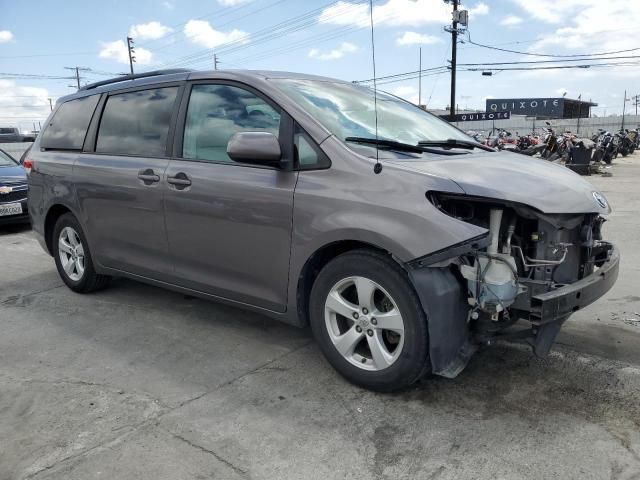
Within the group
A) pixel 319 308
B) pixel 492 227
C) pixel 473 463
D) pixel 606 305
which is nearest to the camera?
pixel 473 463

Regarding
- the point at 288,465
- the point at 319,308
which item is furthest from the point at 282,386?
the point at 288,465

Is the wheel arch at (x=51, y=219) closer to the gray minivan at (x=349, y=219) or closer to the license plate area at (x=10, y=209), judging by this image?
the gray minivan at (x=349, y=219)

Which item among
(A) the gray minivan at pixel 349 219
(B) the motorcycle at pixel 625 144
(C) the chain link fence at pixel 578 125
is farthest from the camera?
(C) the chain link fence at pixel 578 125

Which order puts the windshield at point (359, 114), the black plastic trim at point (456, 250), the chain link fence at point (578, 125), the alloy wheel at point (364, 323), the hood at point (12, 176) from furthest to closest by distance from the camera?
1. the chain link fence at point (578, 125)
2. the hood at point (12, 176)
3. the windshield at point (359, 114)
4. the alloy wheel at point (364, 323)
5. the black plastic trim at point (456, 250)

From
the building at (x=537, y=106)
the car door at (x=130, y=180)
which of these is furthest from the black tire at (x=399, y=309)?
the building at (x=537, y=106)

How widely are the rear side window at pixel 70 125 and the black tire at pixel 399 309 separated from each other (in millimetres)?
2894

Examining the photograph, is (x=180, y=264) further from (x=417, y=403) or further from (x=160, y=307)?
(x=417, y=403)

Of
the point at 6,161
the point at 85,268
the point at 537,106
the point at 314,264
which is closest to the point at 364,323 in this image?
the point at 314,264

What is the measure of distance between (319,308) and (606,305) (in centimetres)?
272

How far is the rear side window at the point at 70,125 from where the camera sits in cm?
476

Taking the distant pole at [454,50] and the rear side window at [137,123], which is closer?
the rear side window at [137,123]

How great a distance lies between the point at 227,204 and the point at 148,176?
85 centimetres

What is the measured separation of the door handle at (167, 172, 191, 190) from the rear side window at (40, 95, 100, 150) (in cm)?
151

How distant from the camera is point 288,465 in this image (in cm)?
245
